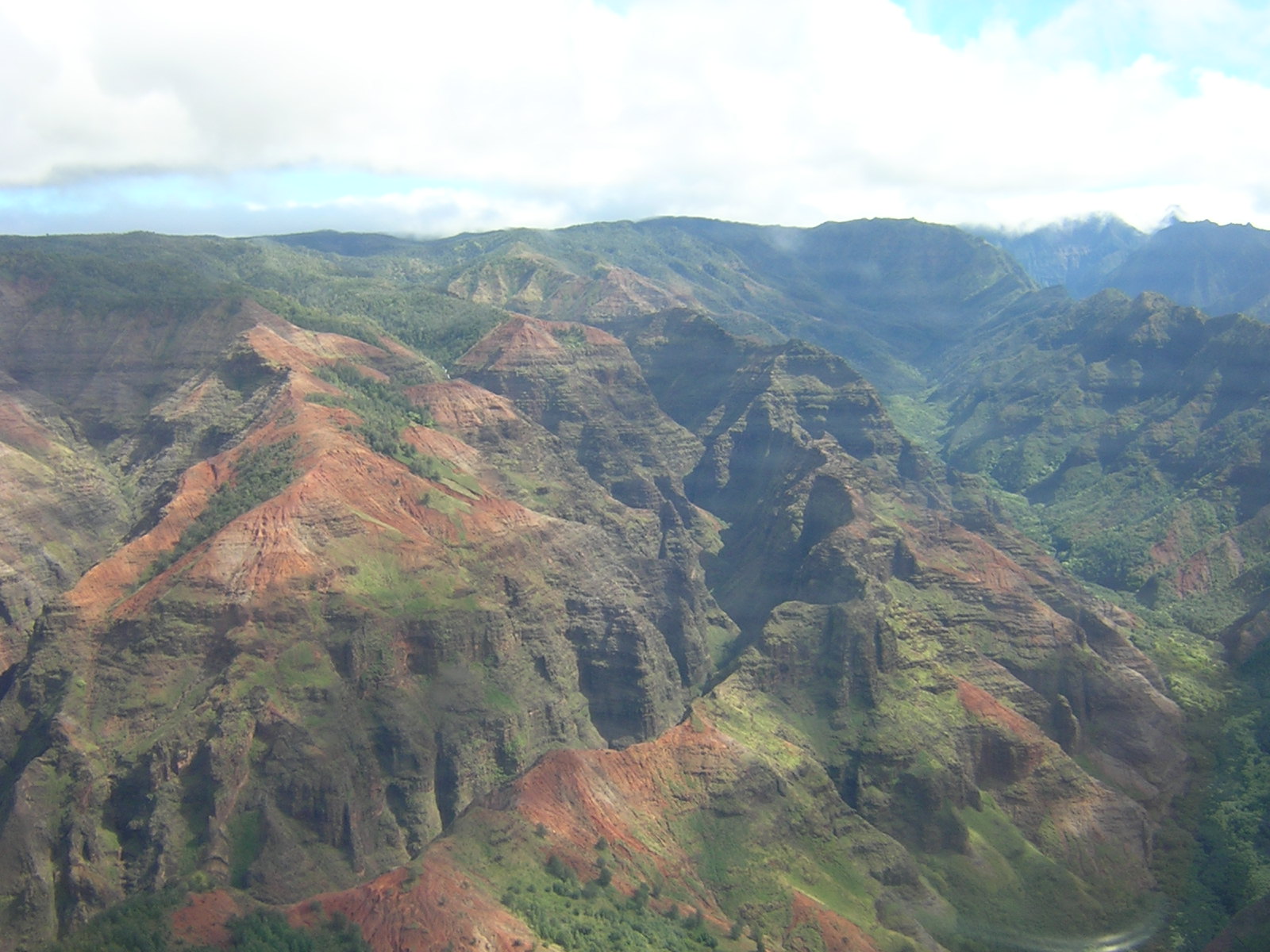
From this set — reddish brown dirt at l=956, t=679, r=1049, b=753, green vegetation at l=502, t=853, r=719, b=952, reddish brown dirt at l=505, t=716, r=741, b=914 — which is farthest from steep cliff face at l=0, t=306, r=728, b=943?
reddish brown dirt at l=956, t=679, r=1049, b=753

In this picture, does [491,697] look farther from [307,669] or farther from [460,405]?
[460,405]

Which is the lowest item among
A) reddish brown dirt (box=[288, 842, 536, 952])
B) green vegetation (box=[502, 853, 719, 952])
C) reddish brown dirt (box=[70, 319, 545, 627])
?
green vegetation (box=[502, 853, 719, 952])

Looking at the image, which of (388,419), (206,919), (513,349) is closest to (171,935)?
(206,919)

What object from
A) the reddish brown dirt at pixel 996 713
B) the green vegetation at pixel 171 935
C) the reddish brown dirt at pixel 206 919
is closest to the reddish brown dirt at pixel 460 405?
the reddish brown dirt at pixel 996 713

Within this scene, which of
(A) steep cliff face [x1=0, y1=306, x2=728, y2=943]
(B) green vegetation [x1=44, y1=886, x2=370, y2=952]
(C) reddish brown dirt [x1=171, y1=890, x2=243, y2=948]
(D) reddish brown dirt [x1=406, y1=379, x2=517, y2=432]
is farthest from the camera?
(D) reddish brown dirt [x1=406, y1=379, x2=517, y2=432]

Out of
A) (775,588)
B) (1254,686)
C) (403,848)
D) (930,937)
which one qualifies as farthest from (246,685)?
(1254,686)

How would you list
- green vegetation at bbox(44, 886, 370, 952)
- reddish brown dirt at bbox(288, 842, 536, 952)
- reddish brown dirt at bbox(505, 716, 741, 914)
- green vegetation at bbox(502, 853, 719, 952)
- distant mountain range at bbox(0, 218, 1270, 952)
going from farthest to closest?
distant mountain range at bbox(0, 218, 1270, 952) → reddish brown dirt at bbox(505, 716, 741, 914) → green vegetation at bbox(502, 853, 719, 952) → reddish brown dirt at bbox(288, 842, 536, 952) → green vegetation at bbox(44, 886, 370, 952)

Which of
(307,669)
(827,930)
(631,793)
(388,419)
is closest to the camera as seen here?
(827,930)

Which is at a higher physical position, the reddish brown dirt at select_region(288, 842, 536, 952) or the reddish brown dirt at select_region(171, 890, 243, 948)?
the reddish brown dirt at select_region(171, 890, 243, 948)

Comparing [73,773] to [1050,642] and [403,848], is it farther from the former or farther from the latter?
[1050,642]

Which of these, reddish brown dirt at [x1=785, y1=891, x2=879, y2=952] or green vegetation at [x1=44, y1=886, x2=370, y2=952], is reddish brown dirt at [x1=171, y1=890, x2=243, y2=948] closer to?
green vegetation at [x1=44, y1=886, x2=370, y2=952]

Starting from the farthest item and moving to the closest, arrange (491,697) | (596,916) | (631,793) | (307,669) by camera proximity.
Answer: (491,697), (307,669), (631,793), (596,916)

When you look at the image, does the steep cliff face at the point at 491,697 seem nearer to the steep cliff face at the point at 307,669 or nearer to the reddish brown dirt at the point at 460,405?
the steep cliff face at the point at 307,669
